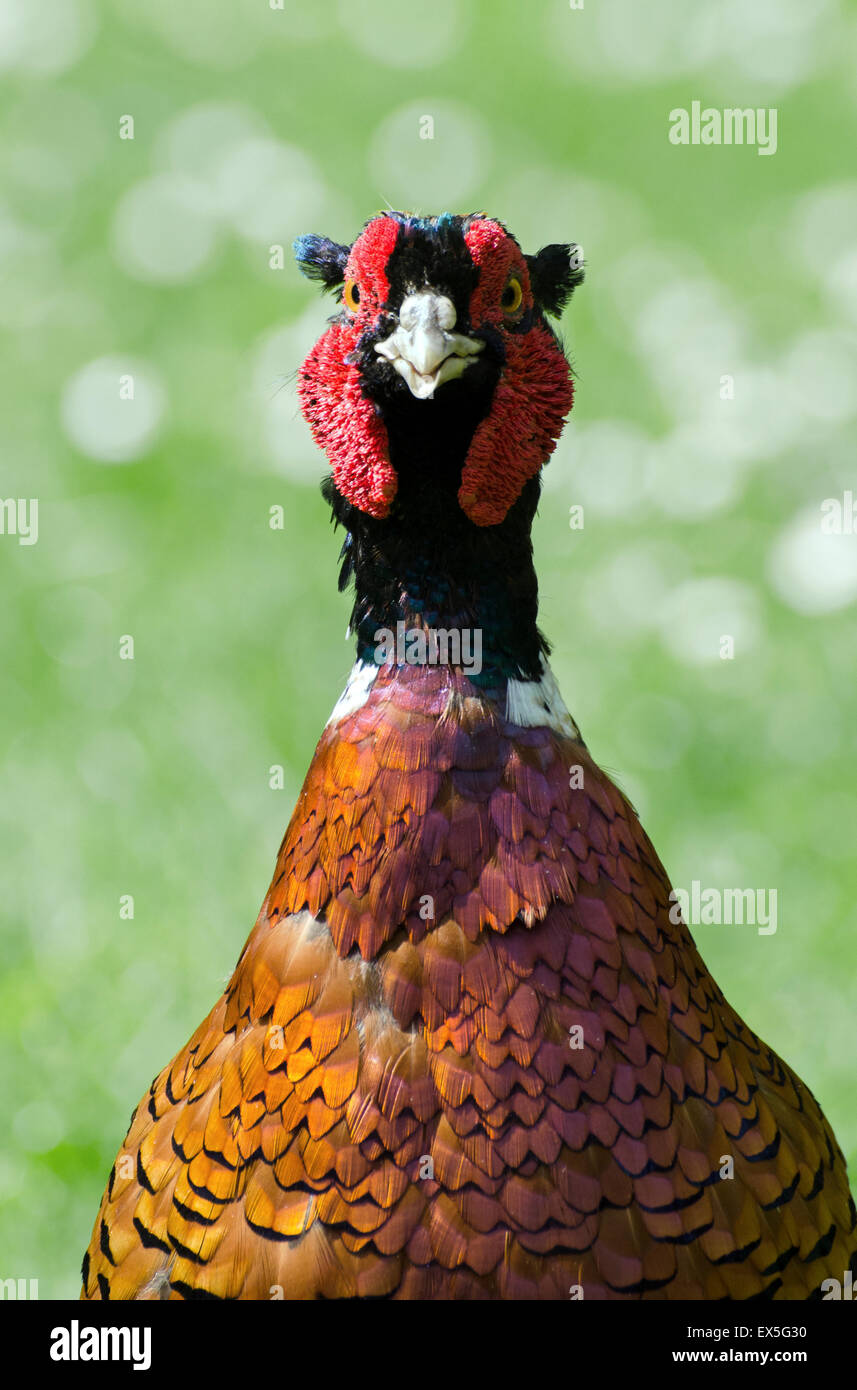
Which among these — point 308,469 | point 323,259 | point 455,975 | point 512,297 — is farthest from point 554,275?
point 308,469

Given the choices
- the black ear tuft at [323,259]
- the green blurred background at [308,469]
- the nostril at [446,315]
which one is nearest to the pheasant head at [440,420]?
the nostril at [446,315]

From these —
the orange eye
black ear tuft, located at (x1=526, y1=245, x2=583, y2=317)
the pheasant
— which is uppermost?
black ear tuft, located at (x1=526, y1=245, x2=583, y2=317)

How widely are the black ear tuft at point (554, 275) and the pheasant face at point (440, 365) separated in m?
0.13

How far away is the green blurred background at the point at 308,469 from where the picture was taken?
→ 5.20 meters

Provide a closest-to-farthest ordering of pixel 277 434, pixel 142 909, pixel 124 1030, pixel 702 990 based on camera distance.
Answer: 1. pixel 702 990
2. pixel 124 1030
3. pixel 142 909
4. pixel 277 434

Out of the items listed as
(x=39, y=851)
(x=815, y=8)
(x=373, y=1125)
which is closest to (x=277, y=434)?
(x=39, y=851)

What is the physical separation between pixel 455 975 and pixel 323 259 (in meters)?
1.32

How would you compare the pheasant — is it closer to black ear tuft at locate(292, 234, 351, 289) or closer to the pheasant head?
the pheasant head

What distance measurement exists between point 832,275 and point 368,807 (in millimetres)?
5066

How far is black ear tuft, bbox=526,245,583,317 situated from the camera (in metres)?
2.84

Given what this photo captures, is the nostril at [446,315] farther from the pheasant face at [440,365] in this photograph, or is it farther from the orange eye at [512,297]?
the orange eye at [512,297]

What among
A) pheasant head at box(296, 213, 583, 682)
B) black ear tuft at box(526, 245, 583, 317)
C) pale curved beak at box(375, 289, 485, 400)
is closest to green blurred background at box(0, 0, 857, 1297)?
black ear tuft at box(526, 245, 583, 317)

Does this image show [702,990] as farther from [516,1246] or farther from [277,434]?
[277,434]
